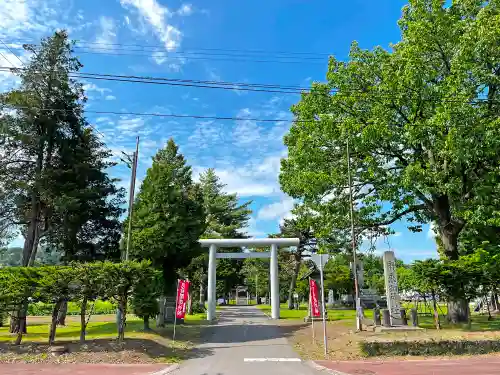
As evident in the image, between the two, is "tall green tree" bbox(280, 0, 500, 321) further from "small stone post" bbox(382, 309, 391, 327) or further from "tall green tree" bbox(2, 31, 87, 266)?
"tall green tree" bbox(2, 31, 87, 266)

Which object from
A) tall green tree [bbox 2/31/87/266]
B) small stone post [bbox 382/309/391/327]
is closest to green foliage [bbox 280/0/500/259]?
small stone post [bbox 382/309/391/327]

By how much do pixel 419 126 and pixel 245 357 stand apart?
10929mm

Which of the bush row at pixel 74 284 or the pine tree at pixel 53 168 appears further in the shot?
the pine tree at pixel 53 168

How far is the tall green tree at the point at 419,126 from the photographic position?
14031 millimetres

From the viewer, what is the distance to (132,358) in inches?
432

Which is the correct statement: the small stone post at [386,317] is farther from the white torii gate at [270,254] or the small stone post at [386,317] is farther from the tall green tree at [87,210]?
the tall green tree at [87,210]

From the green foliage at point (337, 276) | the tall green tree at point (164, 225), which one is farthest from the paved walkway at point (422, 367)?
the green foliage at point (337, 276)

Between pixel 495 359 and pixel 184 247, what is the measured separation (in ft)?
43.4

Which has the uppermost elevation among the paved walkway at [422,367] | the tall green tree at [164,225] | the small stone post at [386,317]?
the tall green tree at [164,225]

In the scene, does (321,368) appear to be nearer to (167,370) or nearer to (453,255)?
(167,370)

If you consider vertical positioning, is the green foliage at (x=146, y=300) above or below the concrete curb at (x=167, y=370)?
above

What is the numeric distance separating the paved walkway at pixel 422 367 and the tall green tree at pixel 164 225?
986 centimetres

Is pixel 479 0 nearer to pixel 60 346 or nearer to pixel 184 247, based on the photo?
pixel 184 247

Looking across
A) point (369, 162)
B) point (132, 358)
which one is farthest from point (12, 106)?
point (369, 162)
